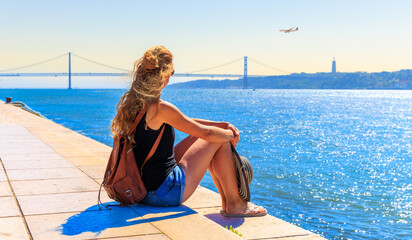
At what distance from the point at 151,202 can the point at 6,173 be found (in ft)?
6.27

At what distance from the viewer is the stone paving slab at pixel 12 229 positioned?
8.38 feet

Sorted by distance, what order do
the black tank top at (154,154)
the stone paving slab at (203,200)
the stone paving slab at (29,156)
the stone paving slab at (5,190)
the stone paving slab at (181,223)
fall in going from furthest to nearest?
the stone paving slab at (29,156)
the stone paving slab at (203,200)
the stone paving slab at (5,190)
the black tank top at (154,154)
the stone paving slab at (181,223)

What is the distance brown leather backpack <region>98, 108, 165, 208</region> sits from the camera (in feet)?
9.34

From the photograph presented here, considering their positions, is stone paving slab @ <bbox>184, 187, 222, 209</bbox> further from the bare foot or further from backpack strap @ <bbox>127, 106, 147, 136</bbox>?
backpack strap @ <bbox>127, 106, 147, 136</bbox>

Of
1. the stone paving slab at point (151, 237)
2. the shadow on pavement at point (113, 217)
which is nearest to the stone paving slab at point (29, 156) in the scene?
the shadow on pavement at point (113, 217)

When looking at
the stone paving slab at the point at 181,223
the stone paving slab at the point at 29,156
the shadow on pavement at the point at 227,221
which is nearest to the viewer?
the stone paving slab at the point at 181,223

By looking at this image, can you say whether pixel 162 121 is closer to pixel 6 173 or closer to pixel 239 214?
pixel 239 214

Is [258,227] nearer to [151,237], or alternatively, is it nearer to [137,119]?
[151,237]

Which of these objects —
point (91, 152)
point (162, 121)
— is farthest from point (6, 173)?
point (162, 121)

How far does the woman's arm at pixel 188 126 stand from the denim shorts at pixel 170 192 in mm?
273

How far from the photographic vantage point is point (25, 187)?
375 centimetres

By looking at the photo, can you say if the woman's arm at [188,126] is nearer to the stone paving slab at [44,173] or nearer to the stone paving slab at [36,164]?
the stone paving slab at [44,173]

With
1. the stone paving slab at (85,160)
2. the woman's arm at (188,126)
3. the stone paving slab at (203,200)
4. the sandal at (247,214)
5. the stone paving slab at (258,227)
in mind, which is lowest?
the stone paving slab at (258,227)

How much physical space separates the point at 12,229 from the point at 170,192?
94 centimetres
